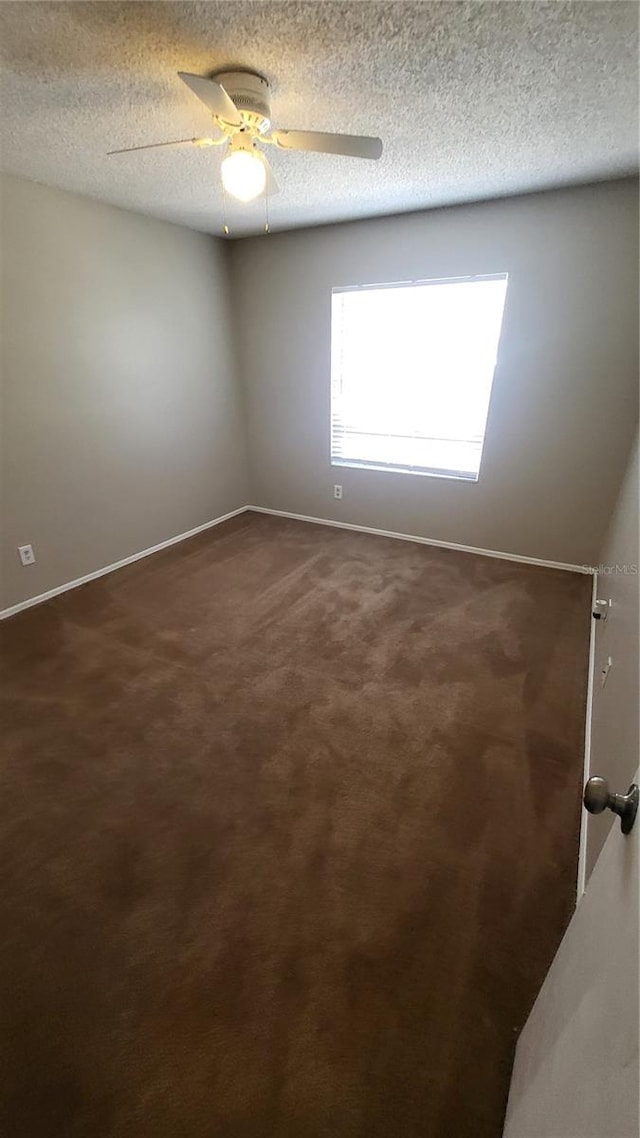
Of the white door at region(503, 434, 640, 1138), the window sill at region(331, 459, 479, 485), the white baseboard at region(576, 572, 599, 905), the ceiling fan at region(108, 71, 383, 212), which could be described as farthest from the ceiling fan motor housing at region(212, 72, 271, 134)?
the white baseboard at region(576, 572, 599, 905)

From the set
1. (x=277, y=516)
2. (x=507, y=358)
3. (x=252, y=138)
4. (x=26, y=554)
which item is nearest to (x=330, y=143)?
(x=252, y=138)

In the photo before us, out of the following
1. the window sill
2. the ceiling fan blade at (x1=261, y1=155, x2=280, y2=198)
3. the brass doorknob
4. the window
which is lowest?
the window sill

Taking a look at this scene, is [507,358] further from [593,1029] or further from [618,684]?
[593,1029]

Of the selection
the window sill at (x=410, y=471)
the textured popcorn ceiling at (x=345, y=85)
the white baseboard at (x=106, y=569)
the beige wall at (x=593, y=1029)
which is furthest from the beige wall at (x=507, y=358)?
the beige wall at (x=593, y=1029)

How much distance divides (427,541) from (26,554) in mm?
2894

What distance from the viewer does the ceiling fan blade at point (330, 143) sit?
1.50m

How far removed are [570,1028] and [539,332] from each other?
3295mm

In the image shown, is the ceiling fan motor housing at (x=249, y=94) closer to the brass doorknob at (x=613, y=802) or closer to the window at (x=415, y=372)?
the window at (x=415, y=372)

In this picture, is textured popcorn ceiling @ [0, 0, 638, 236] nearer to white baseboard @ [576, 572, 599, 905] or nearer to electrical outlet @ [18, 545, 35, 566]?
electrical outlet @ [18, 545, 35, 566]

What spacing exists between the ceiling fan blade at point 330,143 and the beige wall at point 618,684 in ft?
5.49

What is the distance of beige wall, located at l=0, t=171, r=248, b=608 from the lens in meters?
2.56

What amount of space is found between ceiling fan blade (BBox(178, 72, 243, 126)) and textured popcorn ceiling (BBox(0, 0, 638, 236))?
0.13 meters

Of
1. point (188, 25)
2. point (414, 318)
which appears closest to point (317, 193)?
point (414, 318)

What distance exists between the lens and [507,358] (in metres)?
3.03
